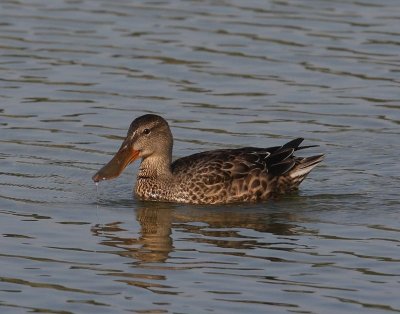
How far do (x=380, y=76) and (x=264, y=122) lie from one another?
2.50m

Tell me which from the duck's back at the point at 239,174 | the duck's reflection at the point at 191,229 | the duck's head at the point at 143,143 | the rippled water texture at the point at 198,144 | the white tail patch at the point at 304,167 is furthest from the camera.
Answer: the white tail patch at the point at 304,167

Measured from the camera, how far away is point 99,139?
17344mm

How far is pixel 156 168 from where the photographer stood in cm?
1570

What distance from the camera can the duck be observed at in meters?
15.3

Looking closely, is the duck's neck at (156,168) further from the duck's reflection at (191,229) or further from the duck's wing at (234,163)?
the duck's reflection at (191,229)

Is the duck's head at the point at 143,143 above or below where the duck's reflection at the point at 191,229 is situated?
above

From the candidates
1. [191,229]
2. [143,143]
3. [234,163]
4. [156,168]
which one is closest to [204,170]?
[234,163]

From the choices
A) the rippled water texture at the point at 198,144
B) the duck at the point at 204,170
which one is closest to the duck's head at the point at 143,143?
the duck at the point at 204,170

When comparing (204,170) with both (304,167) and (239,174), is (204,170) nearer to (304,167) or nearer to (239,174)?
(239,174)

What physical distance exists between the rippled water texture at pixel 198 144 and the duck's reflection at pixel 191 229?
28 mm

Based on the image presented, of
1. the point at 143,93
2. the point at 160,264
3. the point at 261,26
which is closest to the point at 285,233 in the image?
the point at 160,264

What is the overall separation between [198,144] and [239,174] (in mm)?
2007

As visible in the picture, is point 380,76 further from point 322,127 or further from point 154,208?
point 154,208

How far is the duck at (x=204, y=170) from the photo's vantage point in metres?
15.3
